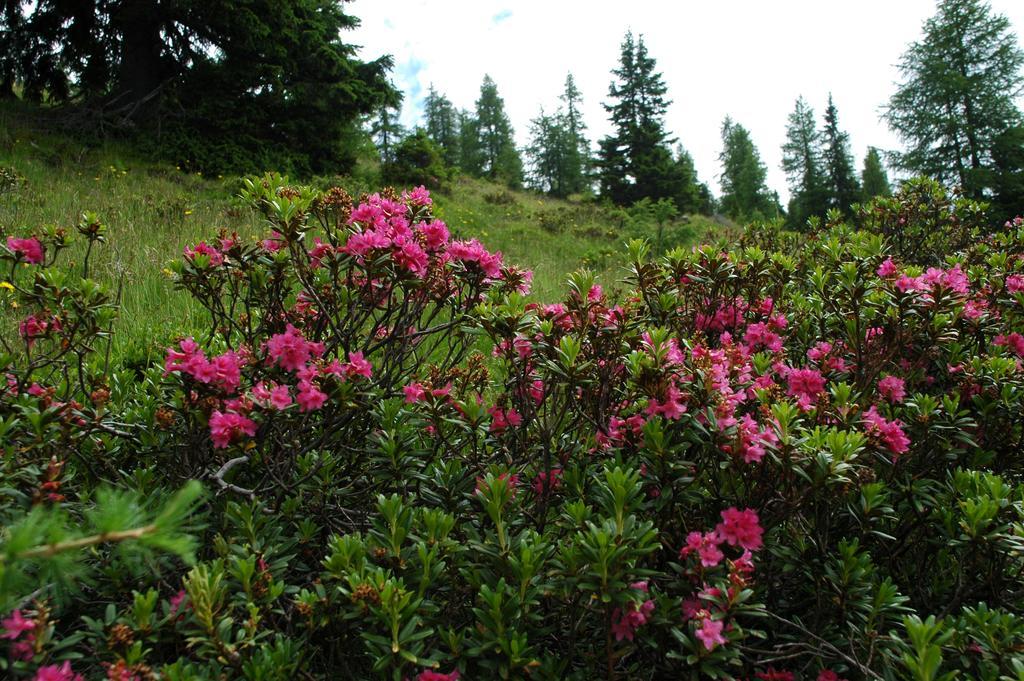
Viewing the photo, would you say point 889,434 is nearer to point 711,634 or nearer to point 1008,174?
point 711,634

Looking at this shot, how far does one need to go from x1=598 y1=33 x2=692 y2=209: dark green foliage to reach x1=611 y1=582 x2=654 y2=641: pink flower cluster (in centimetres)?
2918

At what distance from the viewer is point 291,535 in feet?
6.45

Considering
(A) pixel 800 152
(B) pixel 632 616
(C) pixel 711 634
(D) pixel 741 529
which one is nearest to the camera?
(C) pixel 711 634

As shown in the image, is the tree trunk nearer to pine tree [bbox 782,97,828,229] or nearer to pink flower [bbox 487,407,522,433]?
pink flower [bbox 487,407,522,433]

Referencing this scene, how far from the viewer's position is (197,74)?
12578 mm

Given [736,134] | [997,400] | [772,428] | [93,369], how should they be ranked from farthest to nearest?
[736,134] < [93,369] < [997,400] < [772,428]

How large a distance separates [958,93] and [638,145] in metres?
13.9

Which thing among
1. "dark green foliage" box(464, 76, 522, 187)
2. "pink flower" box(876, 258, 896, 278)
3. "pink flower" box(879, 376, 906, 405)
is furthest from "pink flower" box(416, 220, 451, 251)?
"dark green foliage" box(464, 76, 522, 187)

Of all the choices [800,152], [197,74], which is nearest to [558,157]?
[800,152]

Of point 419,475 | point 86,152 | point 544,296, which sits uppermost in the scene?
point 86,152

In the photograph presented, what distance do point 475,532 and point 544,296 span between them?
4719mm

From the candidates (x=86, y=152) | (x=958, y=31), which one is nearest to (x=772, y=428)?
(x=86, y=152)

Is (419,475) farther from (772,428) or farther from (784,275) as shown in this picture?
(784,275)

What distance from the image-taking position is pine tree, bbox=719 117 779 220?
42.1 metres
